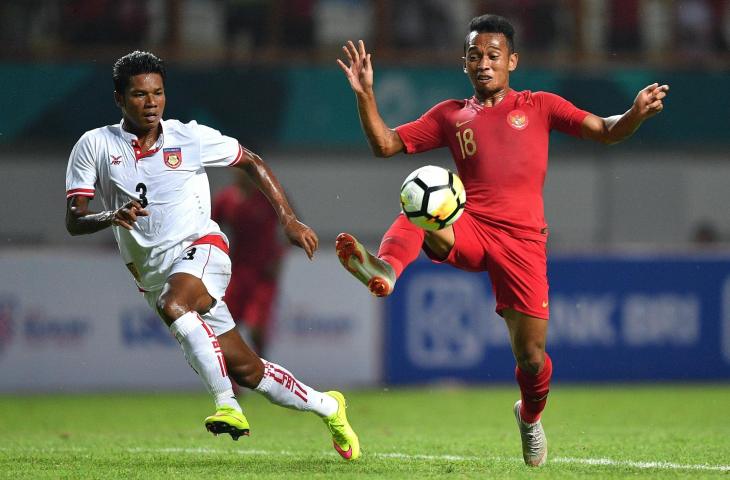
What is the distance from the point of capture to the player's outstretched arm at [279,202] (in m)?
6.24

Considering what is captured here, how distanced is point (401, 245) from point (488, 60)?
113 cm

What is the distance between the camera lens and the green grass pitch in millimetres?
6250

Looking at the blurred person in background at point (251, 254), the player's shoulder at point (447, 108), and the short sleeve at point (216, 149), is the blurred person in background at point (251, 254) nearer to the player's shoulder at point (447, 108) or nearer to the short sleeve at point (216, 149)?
the short sleeve at point (216, 149)

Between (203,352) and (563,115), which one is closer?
(203,352)

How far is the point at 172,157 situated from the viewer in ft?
21.6

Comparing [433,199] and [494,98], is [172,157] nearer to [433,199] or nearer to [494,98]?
[433,199]

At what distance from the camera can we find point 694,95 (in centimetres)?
1830

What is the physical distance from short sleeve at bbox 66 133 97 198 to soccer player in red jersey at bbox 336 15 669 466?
4.49 ft

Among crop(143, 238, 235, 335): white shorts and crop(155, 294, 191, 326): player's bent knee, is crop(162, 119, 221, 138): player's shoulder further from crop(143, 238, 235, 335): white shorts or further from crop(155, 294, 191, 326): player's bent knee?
crop(155, 294, 191, 326): player's bent knee

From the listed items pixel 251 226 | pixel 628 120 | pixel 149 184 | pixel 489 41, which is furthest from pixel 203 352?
pixel 251 226

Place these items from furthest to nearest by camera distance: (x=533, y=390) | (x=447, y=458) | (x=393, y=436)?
1. (x=393, y=436)
2. (x=447, y=458)
3. (x=533, y=390)

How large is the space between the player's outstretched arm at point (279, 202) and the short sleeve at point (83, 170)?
2.53ft

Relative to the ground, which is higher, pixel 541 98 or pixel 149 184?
pixel 541 98

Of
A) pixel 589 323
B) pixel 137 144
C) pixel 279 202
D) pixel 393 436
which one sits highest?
pixel 137 144
